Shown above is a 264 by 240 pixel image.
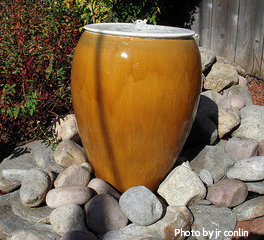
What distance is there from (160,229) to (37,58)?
1919 millimetres

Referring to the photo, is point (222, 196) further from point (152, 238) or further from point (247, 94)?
point (247, 94)

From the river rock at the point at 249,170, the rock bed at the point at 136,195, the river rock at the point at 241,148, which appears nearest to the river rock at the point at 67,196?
the rock bed at the point at 136,195

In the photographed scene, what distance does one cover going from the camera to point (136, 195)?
2.14 metres

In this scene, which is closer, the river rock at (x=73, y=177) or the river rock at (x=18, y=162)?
the river rock at (x=73, y=177)

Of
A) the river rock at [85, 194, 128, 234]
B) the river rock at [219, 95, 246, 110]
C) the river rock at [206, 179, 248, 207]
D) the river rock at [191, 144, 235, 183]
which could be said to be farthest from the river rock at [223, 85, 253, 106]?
the river rock at [85, 194, 128, 234]

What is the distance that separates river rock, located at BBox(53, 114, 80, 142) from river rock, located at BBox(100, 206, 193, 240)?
3.40 ft

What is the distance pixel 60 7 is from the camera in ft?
11.7

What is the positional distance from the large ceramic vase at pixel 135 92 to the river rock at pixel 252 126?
115cm

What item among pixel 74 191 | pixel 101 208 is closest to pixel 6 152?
pixel 74 191

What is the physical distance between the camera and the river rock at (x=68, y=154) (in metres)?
2.60

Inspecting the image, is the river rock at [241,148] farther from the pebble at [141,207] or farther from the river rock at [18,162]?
the river rock at [18,162]

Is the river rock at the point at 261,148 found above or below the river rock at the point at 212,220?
above

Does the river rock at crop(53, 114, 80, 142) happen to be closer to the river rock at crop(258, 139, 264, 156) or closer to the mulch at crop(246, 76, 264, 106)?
the river rock at crop(258, 139, 264, 156)

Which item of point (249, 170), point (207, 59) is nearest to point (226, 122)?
point (249, 170)
